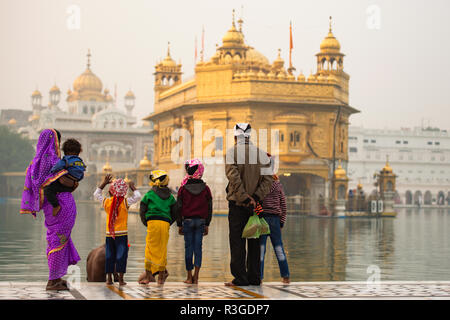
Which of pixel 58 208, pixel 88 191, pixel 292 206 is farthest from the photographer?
pixel 88 191

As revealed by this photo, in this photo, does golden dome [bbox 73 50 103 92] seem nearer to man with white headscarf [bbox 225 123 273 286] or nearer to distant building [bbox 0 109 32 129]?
distant building [bbox 0 109 32 129]

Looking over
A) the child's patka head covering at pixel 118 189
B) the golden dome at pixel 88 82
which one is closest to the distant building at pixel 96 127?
the golden dome at pixel 88 82

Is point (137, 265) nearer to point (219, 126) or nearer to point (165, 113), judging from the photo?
point (219, 126)

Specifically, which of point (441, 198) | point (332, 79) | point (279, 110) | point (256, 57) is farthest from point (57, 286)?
point (441, 198)

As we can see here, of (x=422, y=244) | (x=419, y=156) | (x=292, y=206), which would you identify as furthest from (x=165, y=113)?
(x=419, y=156)

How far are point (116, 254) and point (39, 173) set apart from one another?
124cm

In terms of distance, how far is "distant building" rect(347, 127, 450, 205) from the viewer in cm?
9731

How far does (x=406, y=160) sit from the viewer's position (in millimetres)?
99438

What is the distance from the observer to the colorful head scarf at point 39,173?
8367mm

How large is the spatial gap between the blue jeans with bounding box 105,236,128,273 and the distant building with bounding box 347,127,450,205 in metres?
88.2

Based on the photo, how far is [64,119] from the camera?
92188mm

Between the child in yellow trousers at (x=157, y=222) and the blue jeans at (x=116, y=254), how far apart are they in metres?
0.25

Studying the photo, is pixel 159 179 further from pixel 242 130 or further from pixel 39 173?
pixel 39 173
